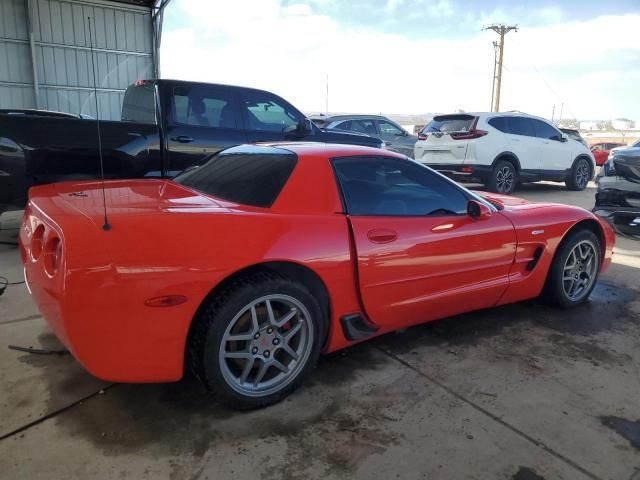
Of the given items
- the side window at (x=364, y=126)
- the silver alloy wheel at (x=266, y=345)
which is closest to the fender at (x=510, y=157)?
the side window at (x=364, y=126)

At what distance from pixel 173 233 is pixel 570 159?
10.7 meters

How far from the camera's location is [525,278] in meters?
3.56

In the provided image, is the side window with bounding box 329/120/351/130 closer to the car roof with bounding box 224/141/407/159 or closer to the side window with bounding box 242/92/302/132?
the side window with bounding box 242/92/302/132

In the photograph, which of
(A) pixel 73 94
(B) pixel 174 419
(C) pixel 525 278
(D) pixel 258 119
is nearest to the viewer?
(B) pixel 174 419

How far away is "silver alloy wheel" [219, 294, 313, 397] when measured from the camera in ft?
7.81

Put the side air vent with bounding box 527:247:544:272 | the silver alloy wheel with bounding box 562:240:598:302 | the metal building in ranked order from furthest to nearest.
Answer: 1. the metal building
2. the silver alloy wheel with bounding box 562:240:598:302
3. the side air vent with bounding box 527:247:544:272

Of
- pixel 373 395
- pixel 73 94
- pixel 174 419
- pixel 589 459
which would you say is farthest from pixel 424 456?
pixel 73 94

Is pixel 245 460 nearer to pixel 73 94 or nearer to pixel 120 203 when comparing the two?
pixel 120 203

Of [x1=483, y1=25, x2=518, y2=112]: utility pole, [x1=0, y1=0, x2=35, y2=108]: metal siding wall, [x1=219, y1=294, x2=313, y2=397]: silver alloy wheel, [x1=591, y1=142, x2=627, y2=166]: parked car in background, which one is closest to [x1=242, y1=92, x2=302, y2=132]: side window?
[x1=219, y1=294, x2=313, y2=397]: silver alloy wheel

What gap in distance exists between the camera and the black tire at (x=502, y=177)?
9367mm

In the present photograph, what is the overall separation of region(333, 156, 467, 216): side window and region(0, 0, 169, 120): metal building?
11404mm

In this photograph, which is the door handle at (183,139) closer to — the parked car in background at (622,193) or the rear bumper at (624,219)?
the rear bumper at (624,219)

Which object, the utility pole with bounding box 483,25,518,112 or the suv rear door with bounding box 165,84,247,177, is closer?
the suv rear door with bounding box 165,84,247,177

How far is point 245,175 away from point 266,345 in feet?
3.34
